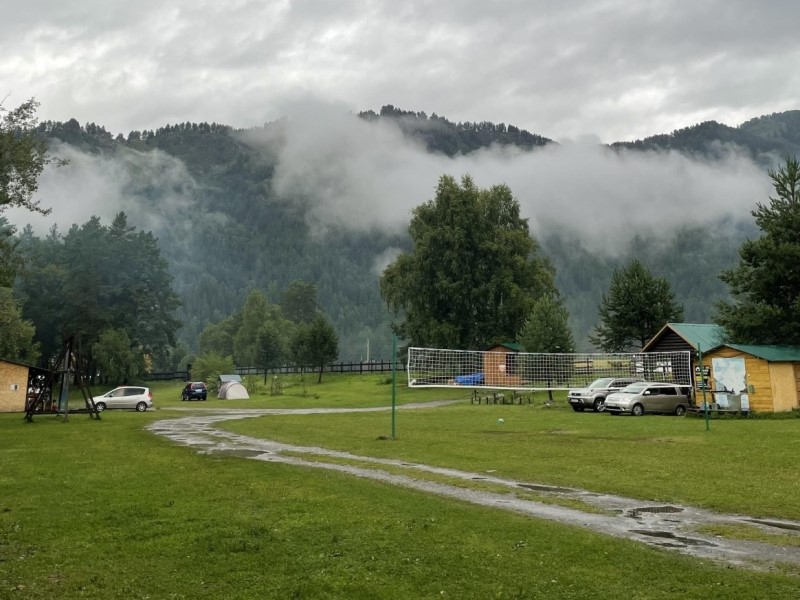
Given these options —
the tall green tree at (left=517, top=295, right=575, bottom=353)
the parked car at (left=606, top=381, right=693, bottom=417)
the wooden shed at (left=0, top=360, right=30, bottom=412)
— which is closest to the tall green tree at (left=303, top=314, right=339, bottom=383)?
the tall green tree at (left=517, top=295, right=575, bottom=353)

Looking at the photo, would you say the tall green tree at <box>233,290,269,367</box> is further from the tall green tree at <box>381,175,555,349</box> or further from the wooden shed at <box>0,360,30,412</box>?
the wooden shed at <box>0,360,30,412</box>

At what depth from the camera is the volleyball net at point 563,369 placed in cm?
4038

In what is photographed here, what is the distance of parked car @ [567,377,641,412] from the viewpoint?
3766 centimetres

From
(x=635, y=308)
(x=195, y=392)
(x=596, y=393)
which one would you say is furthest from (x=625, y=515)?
(x=195, y=392)

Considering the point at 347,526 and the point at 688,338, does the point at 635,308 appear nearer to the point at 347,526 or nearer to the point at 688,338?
the point at 688,338

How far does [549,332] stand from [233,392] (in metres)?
29.9

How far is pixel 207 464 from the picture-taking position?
16.2 meters

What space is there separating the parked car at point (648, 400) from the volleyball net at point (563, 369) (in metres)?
3.78

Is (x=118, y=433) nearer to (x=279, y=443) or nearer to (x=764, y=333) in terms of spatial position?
(x=279, y=443)

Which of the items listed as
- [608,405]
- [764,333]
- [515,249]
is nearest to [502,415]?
[608,405]

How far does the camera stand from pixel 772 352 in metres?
34.2

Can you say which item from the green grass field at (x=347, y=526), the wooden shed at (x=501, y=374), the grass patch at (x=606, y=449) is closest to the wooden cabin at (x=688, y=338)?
the wooden shed at (x=501, y=374)

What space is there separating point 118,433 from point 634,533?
2172 cm

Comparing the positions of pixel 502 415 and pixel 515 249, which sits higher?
pixel 515 249
